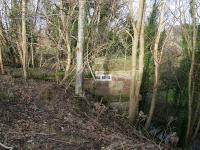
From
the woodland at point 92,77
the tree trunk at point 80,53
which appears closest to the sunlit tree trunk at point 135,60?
the woodland at point 92,77

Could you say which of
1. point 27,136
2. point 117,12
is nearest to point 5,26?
point 117,12

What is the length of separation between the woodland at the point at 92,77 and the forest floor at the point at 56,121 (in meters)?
0.02

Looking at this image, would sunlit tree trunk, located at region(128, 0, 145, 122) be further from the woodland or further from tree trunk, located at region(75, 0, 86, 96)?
tree trunk, located at region(75, 0, 86, 96)

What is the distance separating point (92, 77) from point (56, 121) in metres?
5.72

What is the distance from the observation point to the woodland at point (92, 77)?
9.40 m

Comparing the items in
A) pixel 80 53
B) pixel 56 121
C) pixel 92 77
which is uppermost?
pixel 80 53

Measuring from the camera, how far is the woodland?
940cm

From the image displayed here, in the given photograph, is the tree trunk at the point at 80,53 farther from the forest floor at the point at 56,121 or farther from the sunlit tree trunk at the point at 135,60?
Result: the sunlit tree trunk at the point at 135,60

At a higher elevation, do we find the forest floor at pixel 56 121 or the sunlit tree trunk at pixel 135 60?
the sunlit tree trunk at pixel 135 60

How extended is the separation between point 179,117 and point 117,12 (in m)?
5.64

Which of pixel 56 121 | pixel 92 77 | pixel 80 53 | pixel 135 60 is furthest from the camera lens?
pixel 92 77

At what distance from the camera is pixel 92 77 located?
1564 centimetres

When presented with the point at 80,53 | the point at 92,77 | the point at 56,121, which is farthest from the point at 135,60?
the point at 56,121

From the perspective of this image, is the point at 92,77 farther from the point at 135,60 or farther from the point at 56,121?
the point at 56,121
